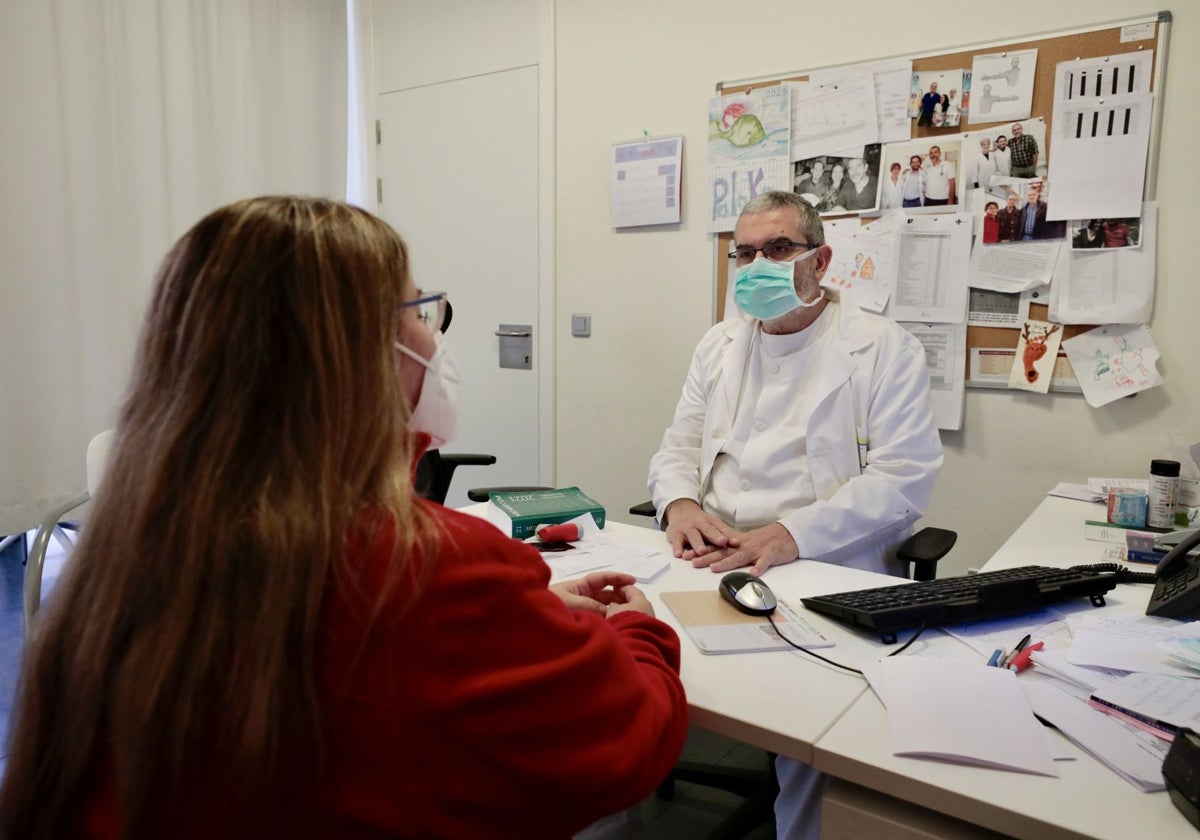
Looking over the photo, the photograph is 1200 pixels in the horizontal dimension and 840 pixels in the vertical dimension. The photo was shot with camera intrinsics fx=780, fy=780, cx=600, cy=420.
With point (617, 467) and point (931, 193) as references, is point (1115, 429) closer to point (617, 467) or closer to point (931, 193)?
point (931, 193)

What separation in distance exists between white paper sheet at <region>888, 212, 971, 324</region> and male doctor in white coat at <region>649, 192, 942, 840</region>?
461mm

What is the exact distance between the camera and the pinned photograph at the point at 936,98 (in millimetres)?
2314

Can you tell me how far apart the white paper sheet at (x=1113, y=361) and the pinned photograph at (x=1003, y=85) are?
66 cm

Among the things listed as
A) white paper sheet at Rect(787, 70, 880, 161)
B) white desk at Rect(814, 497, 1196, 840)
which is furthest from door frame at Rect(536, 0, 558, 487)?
white desk at Rect(814, 497, 1196, 840)

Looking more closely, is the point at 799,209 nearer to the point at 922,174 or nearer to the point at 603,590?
the point at 922,174

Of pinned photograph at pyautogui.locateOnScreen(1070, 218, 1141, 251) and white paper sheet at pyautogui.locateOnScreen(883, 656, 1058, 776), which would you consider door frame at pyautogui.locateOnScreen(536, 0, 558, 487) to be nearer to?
pinned photograph at pyautogui.locateOnScreen(1070, 218, 1141, 251)

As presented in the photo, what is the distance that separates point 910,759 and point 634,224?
2392 millimetres

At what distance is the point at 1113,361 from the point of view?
7.07 feet

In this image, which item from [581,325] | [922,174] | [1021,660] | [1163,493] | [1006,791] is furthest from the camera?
[581,325]

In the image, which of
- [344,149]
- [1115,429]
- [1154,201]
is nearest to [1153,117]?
[1154,201]

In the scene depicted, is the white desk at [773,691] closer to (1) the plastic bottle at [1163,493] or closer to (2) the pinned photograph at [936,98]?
(1) the plastic bottle at [1163,493]

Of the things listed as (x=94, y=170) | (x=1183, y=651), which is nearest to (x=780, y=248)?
(x=1183, y=651)

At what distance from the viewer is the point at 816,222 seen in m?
2.03

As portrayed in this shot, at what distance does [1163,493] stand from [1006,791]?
1328mm
